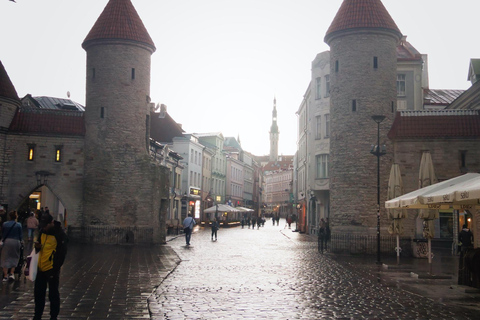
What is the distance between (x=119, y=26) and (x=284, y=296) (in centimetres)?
2477

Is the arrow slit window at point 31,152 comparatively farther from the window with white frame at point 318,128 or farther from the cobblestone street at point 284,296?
the window with white frame at point 318,128

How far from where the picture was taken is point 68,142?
33.7 meters

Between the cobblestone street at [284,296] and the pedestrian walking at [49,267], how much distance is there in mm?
1832

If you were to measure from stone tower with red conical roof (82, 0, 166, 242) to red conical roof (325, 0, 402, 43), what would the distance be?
37.6 ft

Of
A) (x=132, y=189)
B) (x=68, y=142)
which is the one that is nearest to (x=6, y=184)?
(x=68, y=142)

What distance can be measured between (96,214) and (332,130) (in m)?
14.3

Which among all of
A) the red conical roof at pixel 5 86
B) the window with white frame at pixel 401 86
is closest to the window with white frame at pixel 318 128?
the window with white frame at pixel 401 86

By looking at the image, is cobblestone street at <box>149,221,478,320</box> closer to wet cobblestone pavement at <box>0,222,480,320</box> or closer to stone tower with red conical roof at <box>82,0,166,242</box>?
wet cobblestone pavement at <box>0,222,480,320</box>

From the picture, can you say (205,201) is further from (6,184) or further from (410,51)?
(6,184)

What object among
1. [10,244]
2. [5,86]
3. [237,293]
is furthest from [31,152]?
[237,293]

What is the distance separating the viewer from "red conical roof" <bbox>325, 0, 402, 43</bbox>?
30.4 m

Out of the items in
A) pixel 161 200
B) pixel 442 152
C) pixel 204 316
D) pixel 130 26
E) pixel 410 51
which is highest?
pixel 410 51

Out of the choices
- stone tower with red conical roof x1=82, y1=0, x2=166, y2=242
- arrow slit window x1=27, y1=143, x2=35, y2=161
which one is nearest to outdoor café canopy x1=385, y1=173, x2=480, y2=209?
stone tower with red conical roof x1=82, y1=0, x2=166, y2=242

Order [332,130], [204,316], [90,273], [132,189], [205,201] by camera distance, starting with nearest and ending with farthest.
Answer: [204,316]
[90,273]
[332,130]
[132,189]
[205,201]
